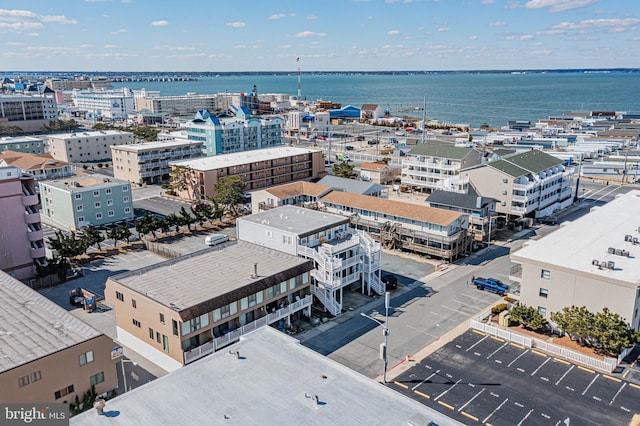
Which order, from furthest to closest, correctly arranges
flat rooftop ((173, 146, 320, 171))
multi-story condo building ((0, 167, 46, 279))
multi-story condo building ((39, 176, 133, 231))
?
flat rooftop ((173, 146, 320, 171)), multi-story condo building ((39, 176, 133, 231)), multi-story condo building ((0, 167, 46, 279))

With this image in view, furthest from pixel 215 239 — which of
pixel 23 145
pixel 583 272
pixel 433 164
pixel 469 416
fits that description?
pixel 23 145

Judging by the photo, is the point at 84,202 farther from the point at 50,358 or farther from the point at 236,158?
the point at 50,358

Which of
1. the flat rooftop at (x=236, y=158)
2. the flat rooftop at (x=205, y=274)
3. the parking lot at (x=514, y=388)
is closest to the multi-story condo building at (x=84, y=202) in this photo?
the flat rooftop at (x=236, y=158)

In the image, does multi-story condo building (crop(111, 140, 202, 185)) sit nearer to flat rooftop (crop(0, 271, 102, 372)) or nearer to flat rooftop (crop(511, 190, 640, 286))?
flat rooftop (crop(0, 271, 102, 372))

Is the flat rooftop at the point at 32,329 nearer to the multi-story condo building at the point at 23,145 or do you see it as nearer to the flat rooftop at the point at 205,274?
the flat rooftop at the point at 205,274

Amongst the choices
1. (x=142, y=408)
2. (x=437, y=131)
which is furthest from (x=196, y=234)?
(x=437, y=131)

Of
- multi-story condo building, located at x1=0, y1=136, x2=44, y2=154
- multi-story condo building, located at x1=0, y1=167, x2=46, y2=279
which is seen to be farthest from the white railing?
multi-story condo building, located at x1=0, y1=136, x2=44, y2=154
